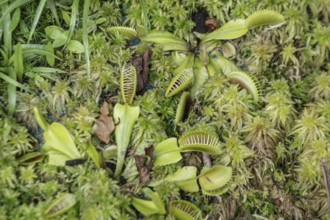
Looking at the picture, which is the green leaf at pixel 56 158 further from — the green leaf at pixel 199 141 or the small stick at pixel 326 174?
the small stick at pixel 326 174

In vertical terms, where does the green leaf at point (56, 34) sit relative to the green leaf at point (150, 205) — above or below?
above

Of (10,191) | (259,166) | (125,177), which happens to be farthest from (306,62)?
(10,191)

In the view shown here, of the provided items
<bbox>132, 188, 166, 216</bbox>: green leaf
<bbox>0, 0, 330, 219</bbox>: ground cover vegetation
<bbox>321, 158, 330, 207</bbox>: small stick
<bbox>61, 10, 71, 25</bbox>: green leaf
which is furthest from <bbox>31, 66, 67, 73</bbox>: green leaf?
<bbox>321, 158, 330, 207</bbox>: small stick

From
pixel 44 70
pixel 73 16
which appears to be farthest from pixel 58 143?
pixel 73 16

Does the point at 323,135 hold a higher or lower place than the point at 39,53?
lower

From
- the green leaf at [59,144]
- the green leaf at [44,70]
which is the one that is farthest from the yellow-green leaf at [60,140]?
the green leaf at [44,70]

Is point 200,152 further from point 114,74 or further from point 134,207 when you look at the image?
point 114,74

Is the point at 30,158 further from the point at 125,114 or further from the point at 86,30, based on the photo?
the point at 86,30

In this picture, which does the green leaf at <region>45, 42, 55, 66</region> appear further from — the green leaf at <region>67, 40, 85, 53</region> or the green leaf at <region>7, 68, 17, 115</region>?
the green leaf at <region>7, 68, 17, 115</region>
